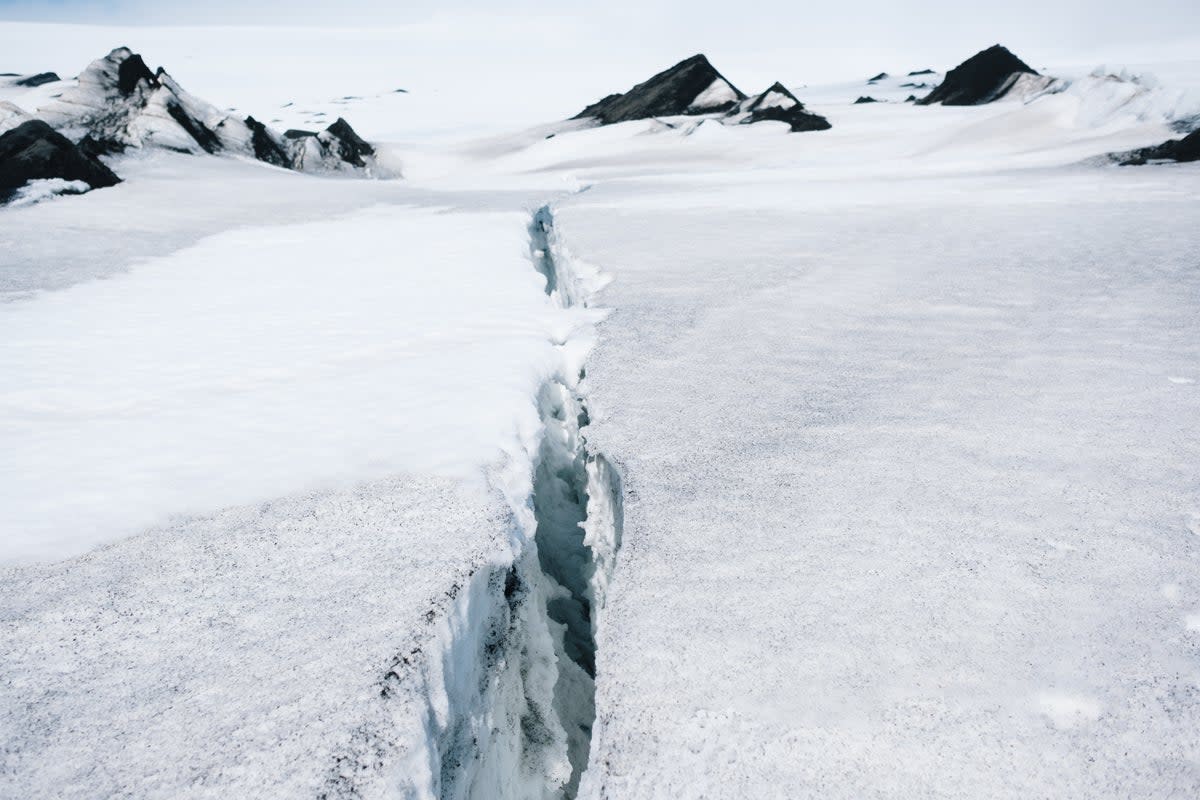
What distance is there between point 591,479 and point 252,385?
1873mm

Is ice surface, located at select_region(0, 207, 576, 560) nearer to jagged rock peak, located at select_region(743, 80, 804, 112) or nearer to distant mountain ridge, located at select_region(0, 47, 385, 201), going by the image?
distant mountain ridge, located at select_region(0, 47, 385, 201)

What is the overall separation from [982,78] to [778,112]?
26.0 ft

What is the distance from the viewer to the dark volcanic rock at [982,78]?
70.2ft

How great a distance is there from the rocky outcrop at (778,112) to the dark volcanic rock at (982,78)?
600 centimetres

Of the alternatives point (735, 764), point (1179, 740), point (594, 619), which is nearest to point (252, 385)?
point (594, 619)

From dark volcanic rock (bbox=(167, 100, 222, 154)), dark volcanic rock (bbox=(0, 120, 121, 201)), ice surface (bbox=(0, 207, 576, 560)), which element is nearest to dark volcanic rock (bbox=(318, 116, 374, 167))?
dark volcanic rock (bbox=(167, 100, 222, 154))

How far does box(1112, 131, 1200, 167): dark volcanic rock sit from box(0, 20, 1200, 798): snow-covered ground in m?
5.02

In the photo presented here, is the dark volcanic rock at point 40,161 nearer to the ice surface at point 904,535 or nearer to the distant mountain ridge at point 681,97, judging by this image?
the ice surface at point 904,535

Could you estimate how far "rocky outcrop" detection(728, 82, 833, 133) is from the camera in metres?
18.3

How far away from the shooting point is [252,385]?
3602mm

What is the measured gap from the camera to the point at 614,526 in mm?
2834

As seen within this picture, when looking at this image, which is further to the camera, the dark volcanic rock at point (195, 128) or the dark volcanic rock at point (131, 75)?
the dark volcanic rock at point (131, 75)

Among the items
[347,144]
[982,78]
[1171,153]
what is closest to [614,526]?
[1171,153]

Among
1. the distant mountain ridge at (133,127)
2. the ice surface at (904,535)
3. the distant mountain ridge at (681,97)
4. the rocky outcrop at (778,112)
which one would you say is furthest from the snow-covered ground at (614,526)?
the distant mountain ridge at (681,97)
